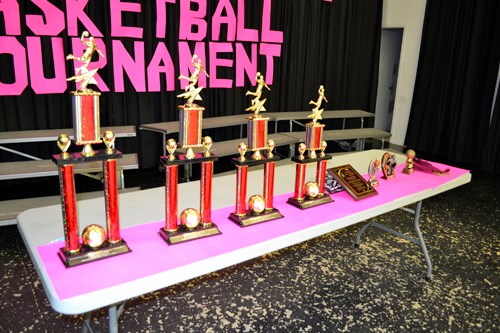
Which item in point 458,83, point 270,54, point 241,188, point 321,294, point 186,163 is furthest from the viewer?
point 458,83

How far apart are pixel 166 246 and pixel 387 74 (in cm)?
636

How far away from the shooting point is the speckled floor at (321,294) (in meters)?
2.00

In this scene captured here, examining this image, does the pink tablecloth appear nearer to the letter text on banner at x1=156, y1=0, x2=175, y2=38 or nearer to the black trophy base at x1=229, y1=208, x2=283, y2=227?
the black trophy base at x1=229, y1=208, x2=283, y2=227

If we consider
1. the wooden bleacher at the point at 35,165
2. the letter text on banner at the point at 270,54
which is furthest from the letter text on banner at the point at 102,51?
the letter text on banner at the point at 270,54

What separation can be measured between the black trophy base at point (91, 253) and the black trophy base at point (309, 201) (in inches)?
28.6

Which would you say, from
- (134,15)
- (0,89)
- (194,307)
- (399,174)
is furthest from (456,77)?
(0,89)

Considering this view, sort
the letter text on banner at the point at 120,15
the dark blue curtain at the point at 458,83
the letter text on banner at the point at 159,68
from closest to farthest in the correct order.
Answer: the letter text on banner at the point at 120,15 < the letter text on banner at the point at 159,68 < the dark blue curtain at the point at 458,83

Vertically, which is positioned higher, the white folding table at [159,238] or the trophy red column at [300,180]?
the trophy red column at [300,180]

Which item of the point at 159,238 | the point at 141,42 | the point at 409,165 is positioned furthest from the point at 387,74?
the point at 159,238

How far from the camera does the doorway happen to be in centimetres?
654

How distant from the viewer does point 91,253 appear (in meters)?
1.19

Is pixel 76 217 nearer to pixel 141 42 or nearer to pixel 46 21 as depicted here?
pixel 46 21

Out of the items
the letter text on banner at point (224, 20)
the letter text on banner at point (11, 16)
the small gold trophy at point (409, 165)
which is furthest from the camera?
the letter text on banner at point (224, 20)

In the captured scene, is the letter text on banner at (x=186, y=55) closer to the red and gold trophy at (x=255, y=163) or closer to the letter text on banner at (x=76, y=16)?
the letter text on banner at (x=76, y=16)
